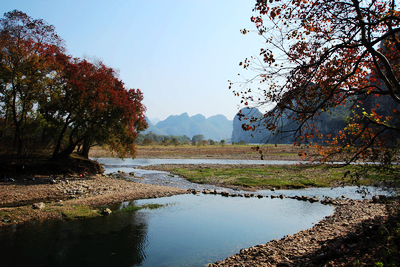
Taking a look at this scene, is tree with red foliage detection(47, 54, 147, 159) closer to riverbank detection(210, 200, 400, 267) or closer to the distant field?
riverbank detection(210, 200, 400, 267)

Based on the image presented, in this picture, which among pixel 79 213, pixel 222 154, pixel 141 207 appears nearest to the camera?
pixel 79 213

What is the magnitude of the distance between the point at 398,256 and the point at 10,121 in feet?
112

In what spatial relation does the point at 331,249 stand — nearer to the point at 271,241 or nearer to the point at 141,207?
the point at 271,241

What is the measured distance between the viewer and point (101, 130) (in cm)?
2805

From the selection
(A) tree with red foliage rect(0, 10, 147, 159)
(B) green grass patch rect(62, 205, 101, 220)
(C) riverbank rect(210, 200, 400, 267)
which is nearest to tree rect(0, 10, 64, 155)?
(A) tree with red foliage rect(0, 10, 147, 159)

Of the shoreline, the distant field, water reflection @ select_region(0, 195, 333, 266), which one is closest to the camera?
the shoreline

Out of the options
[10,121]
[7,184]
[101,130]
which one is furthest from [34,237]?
[10,121]

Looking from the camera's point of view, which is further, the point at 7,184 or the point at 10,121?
the point at 10,121

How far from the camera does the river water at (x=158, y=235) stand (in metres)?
9.90

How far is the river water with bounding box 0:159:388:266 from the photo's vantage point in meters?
9.90

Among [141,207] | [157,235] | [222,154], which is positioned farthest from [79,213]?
[222,154]

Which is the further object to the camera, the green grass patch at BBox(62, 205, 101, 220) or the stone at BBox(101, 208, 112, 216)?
the stone at BBox(101, 208, 112, 216)

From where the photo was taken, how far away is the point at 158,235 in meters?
12.5

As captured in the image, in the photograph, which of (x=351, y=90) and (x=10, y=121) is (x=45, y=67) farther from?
(x=351, y=90)
